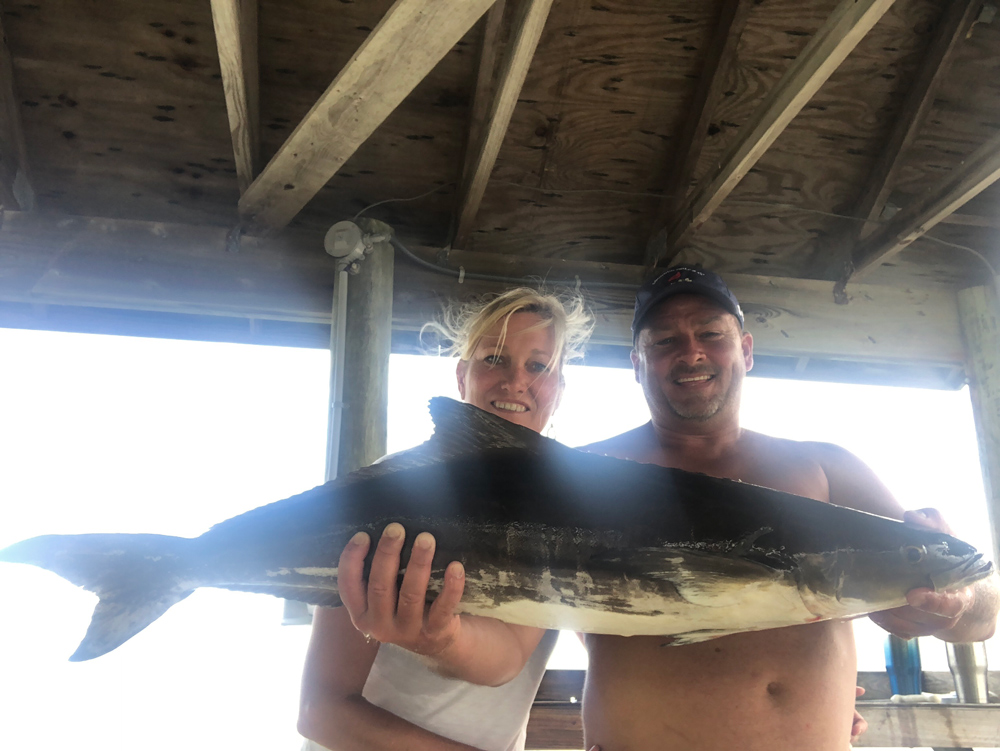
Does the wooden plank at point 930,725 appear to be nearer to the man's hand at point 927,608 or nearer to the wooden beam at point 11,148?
the man's hand at point 927,608

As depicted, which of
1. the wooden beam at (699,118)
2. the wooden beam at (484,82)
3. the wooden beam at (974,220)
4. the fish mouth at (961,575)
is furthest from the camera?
the wooden beam at (974,220)

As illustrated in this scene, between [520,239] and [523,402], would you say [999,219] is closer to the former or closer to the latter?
[520,239]

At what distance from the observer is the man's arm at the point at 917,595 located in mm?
1659

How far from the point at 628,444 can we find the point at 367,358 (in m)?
1.23

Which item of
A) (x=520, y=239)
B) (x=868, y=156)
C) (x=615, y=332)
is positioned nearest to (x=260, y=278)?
(x=520, y=239)

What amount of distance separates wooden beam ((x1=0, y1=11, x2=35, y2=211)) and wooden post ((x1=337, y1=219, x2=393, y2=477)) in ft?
4.95

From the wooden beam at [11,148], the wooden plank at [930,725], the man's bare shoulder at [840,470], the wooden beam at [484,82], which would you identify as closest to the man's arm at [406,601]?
the man's bare shoulder at [840,470]

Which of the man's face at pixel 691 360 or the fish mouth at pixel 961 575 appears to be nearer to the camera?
the fish mouth at pixel 961 575

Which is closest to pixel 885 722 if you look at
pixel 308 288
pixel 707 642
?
pixel 707 642

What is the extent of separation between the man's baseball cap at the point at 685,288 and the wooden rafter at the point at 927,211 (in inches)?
52.1

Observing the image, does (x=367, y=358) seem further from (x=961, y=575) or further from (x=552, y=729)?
(x=961, y=575)

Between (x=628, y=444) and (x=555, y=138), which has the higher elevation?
(x=555, y=138)

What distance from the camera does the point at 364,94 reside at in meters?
2.46

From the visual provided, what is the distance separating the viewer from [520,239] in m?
3.94
